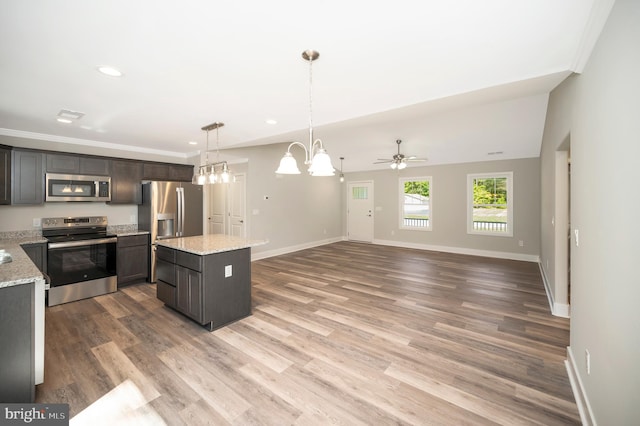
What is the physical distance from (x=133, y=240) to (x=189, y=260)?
6.80 ft

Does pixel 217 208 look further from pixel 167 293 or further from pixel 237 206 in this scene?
pixel 167 293

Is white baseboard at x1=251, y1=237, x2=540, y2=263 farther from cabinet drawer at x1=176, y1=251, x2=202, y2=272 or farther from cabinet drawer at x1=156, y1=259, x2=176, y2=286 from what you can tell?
cabinet drawer at x1=176, y1=251, x2=202, y2=272

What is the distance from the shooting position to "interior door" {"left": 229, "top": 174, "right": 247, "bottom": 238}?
6102 millimetres

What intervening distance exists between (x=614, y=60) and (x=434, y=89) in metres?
1.32

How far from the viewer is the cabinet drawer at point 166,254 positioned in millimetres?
3233

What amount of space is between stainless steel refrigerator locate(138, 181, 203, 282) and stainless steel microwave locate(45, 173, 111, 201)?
1.80 feet

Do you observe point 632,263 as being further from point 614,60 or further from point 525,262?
point 525,262

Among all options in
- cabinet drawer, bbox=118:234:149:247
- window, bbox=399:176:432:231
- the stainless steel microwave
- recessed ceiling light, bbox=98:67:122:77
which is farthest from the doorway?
the stainless steel microwave

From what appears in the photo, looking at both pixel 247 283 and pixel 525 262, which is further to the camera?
pixel 525 262

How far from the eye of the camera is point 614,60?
1312mm

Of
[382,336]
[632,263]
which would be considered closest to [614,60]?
[632,263]

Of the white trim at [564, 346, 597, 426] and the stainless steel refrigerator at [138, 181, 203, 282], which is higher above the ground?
the stainless steel refrigerator at [138, 181, 203, 282]

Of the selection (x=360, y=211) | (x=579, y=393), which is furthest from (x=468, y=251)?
(x=579, y=393)

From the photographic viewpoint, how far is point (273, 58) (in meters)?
1.95
